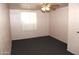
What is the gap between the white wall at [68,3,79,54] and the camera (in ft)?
11.0

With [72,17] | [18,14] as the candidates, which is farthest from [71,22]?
[18,14]

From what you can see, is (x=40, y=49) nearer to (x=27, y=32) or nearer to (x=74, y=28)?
A: (x=74, y=28)

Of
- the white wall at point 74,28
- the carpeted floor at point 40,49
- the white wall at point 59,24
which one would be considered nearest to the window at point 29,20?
the white wall at point 59,24

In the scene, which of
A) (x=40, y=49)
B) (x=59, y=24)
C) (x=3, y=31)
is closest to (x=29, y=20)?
(x=59, y=24)

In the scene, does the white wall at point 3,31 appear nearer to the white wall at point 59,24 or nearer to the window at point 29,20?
the white wall at point 59,24

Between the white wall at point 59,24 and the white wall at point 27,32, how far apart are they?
1.34ft

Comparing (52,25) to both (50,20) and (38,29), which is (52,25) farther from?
(38,29)

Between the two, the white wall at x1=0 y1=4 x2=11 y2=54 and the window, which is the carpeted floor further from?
the window

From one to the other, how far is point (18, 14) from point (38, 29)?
161 cm

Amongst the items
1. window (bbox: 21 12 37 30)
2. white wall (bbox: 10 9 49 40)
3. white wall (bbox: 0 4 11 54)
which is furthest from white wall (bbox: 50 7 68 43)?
white wall (bbox: 0 4 11 54)

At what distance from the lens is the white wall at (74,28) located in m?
3.37

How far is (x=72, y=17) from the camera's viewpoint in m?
3.58

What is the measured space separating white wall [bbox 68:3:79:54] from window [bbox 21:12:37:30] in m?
3.02
